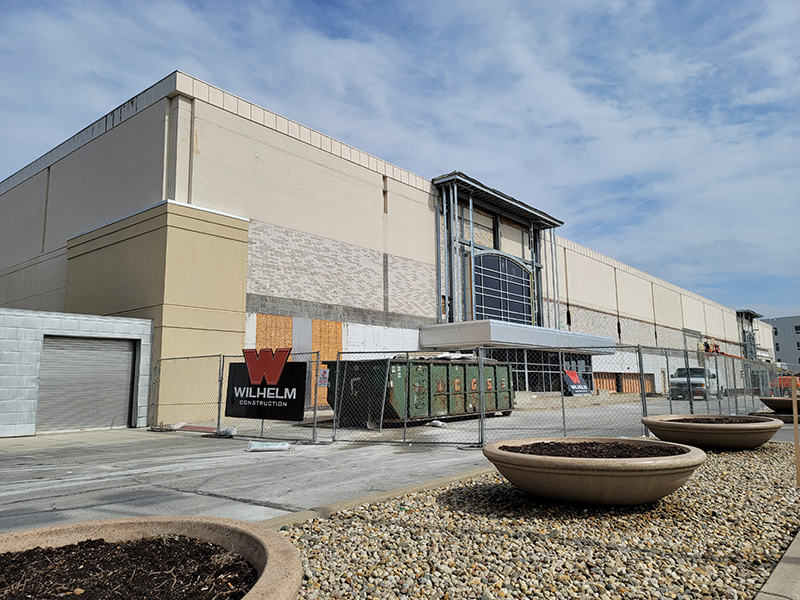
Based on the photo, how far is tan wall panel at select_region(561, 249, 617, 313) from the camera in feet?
143

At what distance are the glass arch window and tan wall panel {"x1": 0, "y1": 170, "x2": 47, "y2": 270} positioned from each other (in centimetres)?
2298

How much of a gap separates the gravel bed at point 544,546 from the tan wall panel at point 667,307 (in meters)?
56.1

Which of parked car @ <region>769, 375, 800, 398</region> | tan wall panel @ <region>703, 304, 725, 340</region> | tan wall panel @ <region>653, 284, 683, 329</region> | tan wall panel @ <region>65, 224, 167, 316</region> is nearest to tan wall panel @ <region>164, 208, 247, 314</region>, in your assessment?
tan wall panel @ <region>65, 224, 167, 316</region>

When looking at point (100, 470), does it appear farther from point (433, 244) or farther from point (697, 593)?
point (433, 244)

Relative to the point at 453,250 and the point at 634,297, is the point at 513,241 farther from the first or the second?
the point at 634,297

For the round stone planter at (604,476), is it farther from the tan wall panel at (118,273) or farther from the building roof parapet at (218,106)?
the building roof parapet at (218,106)

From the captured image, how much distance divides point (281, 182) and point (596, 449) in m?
19.6

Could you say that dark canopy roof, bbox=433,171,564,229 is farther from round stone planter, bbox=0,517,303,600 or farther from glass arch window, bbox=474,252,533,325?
round stone planter, bbox=0,517,303,600

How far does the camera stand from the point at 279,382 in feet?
43.6

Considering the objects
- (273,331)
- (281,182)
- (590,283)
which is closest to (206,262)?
(273,331)

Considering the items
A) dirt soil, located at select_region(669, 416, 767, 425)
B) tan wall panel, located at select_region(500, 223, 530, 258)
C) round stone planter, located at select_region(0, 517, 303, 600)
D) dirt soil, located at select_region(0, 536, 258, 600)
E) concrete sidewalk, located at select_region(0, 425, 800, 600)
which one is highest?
tan wall panel, located at select_region(500, 223, 530, 258)

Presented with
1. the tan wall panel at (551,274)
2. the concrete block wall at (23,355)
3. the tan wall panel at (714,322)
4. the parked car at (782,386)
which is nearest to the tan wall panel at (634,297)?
the tan wall panel at (551,274)

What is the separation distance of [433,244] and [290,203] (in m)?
9.67

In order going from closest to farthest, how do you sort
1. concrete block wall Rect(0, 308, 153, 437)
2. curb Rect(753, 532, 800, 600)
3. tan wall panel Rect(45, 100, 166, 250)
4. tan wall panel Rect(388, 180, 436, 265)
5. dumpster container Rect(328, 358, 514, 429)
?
curb Rect(753, 532, 800, 600)
concrete block wall Rect(0, 308, 153, 437)
dumpster container Rect(328, 358, 514, 429)
tan wall panel Rect(45, 100, 166, 250)
tan wall panel Rect(388, 180, 436, 265)
